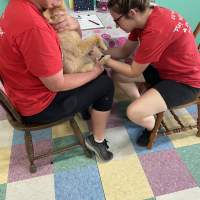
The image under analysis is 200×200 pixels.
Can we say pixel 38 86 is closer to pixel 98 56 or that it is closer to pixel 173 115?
pixel 98 56

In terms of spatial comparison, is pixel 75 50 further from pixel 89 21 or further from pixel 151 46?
pixel 89 21

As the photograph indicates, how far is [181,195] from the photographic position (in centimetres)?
156

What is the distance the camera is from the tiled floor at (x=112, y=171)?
160cm

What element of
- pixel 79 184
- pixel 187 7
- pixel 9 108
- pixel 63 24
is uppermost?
pixel 63 24

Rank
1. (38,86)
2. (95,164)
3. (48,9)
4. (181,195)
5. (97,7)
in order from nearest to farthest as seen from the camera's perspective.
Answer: (48,9) < (38,86) < (181,195) < (95,164) < (97,7)

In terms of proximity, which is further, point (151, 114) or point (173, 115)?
point (173, 115)

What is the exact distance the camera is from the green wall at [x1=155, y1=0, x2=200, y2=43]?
8.53 feet

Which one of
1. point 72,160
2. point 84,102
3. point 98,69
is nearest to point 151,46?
point 98,69

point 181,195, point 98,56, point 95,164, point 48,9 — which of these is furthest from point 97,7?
point 181,195

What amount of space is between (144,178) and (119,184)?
0.16m

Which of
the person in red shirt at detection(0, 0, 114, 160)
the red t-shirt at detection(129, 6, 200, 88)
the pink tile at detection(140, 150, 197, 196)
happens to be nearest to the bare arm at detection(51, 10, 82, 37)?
the person in red shirt at detection(0, 0, 114, 160)

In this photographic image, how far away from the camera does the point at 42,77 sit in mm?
1257

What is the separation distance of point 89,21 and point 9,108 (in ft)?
2.93

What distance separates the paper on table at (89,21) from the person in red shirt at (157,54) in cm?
22
